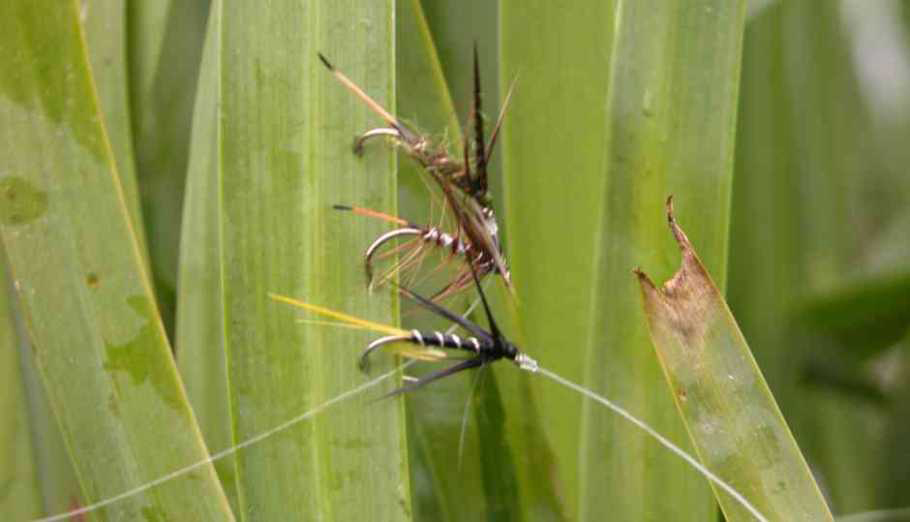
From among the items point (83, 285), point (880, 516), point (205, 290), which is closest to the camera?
point (83, 285)

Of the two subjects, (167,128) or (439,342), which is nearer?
(439,342)

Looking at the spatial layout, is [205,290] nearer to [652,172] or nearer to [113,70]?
[113,70]

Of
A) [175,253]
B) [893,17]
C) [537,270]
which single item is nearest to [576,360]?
[537,270]

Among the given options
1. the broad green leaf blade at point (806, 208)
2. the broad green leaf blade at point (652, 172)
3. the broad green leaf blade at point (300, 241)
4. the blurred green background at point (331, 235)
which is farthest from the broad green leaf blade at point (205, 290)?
the broad green leaf blade at point (806, 208)

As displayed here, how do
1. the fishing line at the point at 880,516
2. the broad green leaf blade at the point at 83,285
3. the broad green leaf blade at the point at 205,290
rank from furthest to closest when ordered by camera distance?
the fishing line at the point at 880,516 → the broad green leaf blade at the point at 205,290 → the broad green leaf blade at the point at 83,285

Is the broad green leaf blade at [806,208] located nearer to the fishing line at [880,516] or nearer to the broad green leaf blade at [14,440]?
the fishing line at [880,516]

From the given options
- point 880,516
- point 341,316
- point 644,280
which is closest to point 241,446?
point 341,316

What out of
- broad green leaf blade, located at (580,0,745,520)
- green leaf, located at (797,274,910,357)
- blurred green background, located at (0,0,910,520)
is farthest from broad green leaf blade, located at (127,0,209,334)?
green leaf, located at (797,274,910,357)
